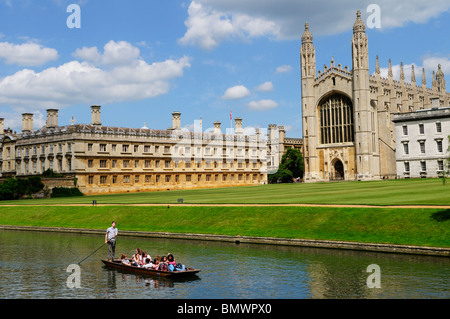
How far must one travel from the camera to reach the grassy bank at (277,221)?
25281 millimetres

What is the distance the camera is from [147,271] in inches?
796

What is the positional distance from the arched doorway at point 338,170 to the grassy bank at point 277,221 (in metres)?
58.2

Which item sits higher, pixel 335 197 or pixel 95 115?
pixel 95 115

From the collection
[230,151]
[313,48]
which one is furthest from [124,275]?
[313,48]

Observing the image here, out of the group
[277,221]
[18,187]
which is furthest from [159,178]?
[277,221]

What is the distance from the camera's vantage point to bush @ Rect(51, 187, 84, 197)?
215 feet

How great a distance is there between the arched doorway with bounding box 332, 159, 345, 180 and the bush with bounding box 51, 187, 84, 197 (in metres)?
46.4

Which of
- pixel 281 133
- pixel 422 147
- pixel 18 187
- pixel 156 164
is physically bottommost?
pixel 18 187

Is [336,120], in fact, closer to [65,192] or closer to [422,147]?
[422,147]

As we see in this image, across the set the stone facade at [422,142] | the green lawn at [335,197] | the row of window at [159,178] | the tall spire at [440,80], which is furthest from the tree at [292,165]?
the green lawn at [335,197]

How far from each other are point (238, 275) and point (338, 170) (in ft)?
245

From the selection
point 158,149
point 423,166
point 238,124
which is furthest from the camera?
point 238,124

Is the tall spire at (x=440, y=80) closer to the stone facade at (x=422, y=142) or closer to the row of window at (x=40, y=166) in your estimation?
the stone facade at (x=422, y=142)
